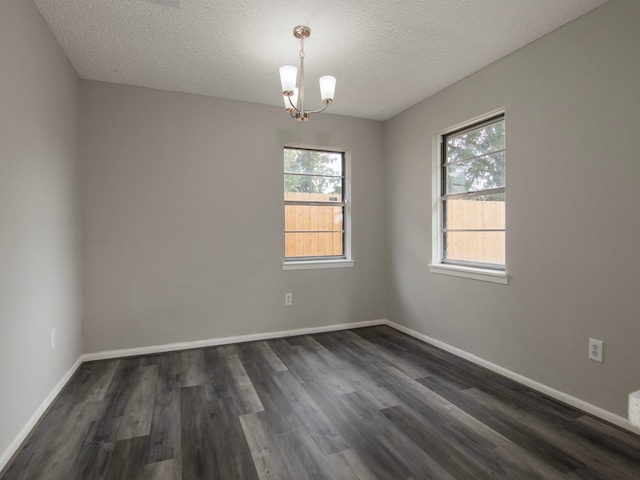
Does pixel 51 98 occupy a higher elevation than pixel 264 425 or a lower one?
higher

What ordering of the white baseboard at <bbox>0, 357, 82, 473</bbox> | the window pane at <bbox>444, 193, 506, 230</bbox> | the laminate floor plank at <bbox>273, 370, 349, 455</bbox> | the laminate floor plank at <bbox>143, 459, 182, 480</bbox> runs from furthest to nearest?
1. the window pane at <bbox>444, 193, 506, 230</bbox>
2. the laminate floor plank at <bbox>273, 370, 349, 455</bbox>
3. the white baseboard at <bbox>0, 357, 82, 473</bbox>
4. the laminate floor plank at <bbox>143, 459, 182, 480</bbox>

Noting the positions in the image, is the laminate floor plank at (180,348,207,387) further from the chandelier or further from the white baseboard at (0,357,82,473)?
the chandelier

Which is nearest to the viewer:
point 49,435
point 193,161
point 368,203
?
point 49,435

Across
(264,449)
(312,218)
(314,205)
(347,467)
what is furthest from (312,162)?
(347,467)

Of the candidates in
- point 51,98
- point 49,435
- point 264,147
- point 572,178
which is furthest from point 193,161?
point 572,178

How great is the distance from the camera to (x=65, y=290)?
2658 mm

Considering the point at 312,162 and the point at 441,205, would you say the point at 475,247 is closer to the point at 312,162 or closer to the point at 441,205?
the point at 441,205

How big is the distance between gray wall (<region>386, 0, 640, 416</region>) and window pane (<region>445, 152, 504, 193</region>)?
20cm

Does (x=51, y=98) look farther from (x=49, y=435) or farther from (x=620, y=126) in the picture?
(x=620, y=126)

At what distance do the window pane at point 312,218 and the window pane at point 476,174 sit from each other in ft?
4.27

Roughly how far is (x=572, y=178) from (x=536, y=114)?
1.81 ft

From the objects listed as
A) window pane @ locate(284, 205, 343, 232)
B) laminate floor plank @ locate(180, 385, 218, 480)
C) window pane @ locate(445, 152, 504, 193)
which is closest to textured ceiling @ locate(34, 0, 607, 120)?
window pane @ locate(445, 152, 504, 193)

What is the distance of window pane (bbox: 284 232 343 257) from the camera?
3902mm

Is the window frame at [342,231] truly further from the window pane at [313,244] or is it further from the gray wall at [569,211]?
the gray wall at [569,211]
